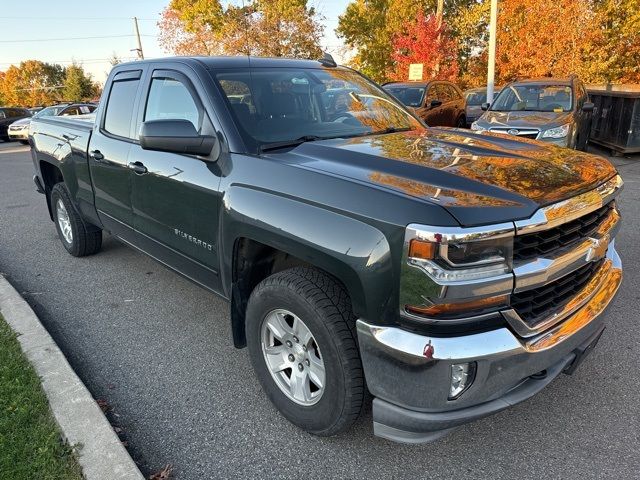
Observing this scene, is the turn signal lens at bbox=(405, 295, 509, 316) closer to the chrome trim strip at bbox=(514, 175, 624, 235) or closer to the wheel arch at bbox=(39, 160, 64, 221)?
the chrome trim strip at bbox=(514, 175, 624, 235)

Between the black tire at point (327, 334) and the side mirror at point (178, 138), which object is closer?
the black tire at point (327, 334)

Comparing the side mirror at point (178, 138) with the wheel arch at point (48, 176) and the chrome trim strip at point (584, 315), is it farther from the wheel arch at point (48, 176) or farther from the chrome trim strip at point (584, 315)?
the wheel arch at point (48, 176)

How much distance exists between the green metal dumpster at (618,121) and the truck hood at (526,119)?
8.38 feet

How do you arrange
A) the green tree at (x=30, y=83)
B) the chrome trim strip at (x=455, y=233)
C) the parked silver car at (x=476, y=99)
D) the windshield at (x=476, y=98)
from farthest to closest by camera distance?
the green tree at (x=30, y=83)
the windshield at (x=476, y=98)
the parked silver car at (x=476, y=99)
the chrome trim strip at (x=455, y=233)

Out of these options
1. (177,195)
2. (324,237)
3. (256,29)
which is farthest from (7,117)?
(324,237)

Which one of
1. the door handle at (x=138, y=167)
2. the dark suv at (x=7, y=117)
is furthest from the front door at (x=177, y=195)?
the dark suv at (x=7, y=117)

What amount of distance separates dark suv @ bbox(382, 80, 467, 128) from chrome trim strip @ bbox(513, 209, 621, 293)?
342 inches

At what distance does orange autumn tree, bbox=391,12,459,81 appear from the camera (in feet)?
82.8

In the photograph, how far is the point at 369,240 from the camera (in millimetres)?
1972

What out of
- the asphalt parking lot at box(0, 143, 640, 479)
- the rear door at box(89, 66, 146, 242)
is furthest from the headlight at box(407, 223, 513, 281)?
the rear door at box(89, 66, 146, 242)

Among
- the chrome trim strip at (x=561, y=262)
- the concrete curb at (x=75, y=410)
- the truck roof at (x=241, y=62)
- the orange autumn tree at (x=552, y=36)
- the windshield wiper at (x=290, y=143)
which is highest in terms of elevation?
the orange autumn tree at (x=552, y=36)

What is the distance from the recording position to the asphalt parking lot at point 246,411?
234 centimetres

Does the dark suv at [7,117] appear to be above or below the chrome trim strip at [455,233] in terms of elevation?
below

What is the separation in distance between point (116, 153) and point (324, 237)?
7.85 feet
